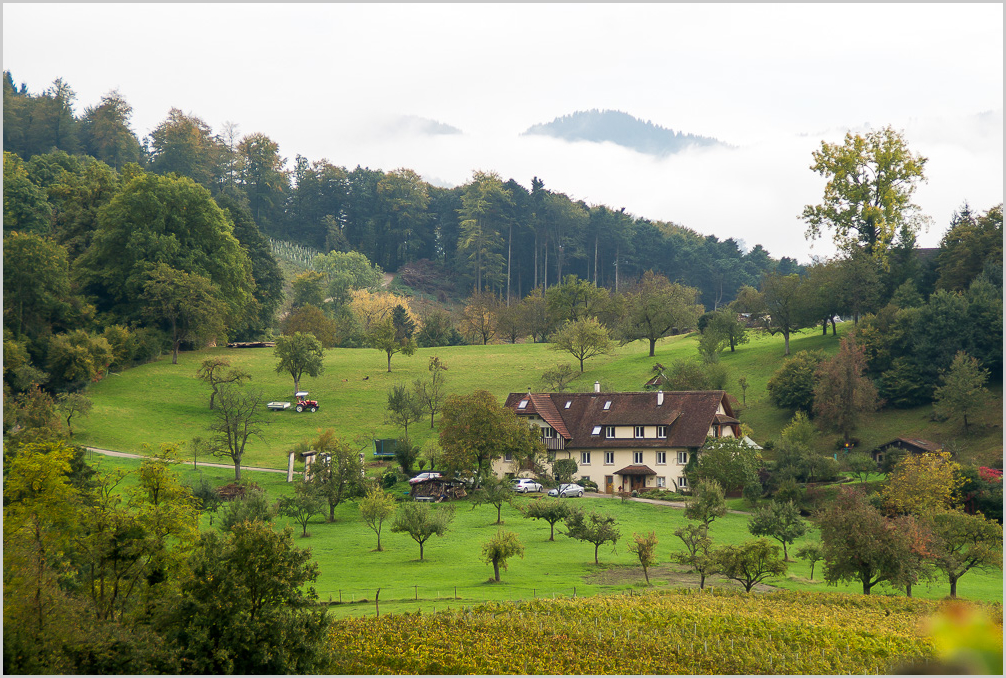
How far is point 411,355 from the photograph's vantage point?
270ft

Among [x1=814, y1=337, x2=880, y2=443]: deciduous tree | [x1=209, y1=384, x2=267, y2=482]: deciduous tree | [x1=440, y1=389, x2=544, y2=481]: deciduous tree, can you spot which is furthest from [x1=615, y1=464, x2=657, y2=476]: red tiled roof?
[x1=209, y1=384, x2=267, y2=482]: deciduous tree

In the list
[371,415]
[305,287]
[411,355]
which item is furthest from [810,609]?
[305,287]

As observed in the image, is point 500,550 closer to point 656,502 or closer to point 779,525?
point 779,525

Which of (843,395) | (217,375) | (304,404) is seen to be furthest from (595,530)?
(217,375)

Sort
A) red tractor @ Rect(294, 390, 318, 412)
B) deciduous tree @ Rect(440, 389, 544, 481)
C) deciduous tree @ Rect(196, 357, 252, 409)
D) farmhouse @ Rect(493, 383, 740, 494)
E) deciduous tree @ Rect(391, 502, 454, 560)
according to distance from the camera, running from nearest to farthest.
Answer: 1. deciduous tree @ Rect(391, 502, 454, 560)
2. deciduous tree @ Rect(440, 389, 544, 481)
3. farmhouse @ Rect(493, 383, 740, 494)
4. deciduous tree @ Rect(196, 357, 252, 409)
5. red tractor @ Rect(294, 390, 318, 412)

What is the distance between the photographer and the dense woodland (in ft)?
64.2

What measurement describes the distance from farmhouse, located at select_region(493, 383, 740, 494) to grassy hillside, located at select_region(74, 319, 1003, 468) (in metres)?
5.53

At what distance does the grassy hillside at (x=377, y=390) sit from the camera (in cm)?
5850

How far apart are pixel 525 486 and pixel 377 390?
904 inches

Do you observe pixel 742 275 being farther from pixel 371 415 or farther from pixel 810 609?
pixel 810 609

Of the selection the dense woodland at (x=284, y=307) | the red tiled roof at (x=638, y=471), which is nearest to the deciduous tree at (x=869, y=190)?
the dense woodland at (x=284, y=307)

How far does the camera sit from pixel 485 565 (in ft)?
121

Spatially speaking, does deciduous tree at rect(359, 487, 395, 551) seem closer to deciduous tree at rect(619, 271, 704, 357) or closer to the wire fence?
the wire fence

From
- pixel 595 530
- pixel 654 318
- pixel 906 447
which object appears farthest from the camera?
pixel 654 318
